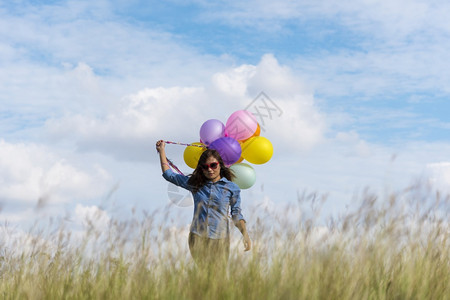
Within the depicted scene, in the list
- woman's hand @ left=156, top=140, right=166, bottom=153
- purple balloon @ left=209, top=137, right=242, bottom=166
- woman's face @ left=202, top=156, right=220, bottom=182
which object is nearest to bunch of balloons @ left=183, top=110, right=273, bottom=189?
purple balloon @ left=209, top=137, right=242, bottom=166

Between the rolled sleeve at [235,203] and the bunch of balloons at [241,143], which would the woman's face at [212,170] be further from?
the bunch of balloons at [241,143]

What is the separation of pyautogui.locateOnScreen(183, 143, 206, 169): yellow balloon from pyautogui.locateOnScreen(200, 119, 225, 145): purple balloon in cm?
16

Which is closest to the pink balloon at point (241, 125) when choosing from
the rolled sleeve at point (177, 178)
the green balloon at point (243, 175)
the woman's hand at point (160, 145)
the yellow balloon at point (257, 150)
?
the yellow balloon at point (257, 150)

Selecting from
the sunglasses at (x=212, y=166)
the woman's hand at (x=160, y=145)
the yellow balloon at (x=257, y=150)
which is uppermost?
the yellow balloon at (x=257, y=150)

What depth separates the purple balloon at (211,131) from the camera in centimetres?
636

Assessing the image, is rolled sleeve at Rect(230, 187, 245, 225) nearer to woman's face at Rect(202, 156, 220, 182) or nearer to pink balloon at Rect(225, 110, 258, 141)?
woman's face at Rect(202, 156, 220, 182)

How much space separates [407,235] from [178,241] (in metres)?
1.52

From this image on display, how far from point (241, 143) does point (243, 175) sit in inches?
20.2

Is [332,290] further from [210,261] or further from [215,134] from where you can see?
[215,134]

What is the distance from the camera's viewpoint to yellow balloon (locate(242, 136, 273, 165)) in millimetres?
6379

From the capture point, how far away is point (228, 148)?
5883 millimetres

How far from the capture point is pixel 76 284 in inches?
127

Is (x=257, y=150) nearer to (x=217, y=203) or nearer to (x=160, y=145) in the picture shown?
(x=160, y=145)

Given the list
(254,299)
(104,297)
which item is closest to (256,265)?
(254,299)
